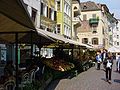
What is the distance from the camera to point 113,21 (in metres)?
106

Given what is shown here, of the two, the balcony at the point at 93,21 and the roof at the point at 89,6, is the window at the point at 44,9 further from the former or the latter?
the roof at the point at 89,6

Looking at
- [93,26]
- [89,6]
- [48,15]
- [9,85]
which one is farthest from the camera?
[89,6]

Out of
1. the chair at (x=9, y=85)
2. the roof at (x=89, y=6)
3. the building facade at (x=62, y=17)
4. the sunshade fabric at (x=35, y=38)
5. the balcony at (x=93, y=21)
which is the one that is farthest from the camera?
the roof at (x=89, y=6)

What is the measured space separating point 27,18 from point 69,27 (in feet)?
141

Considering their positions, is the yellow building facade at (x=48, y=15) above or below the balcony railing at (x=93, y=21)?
below

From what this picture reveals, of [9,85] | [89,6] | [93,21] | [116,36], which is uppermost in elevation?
[89,6]

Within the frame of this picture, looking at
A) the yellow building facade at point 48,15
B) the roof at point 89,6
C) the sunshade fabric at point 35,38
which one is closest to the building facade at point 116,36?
the roof at point 89,6

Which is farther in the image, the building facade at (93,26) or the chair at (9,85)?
the building facade at (93,26)

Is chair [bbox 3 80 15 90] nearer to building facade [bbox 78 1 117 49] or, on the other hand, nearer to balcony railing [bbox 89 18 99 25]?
building facade [bbox 78 1 117 49]

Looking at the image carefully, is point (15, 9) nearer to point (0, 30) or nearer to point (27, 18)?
point (27, 18)

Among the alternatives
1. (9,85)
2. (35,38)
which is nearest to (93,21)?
(35,38)

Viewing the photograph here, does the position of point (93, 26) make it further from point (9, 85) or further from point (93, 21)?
point (9, 85)

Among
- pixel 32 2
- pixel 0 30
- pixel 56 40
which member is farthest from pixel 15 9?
pixel 32 2

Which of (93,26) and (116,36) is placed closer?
(93,26)
